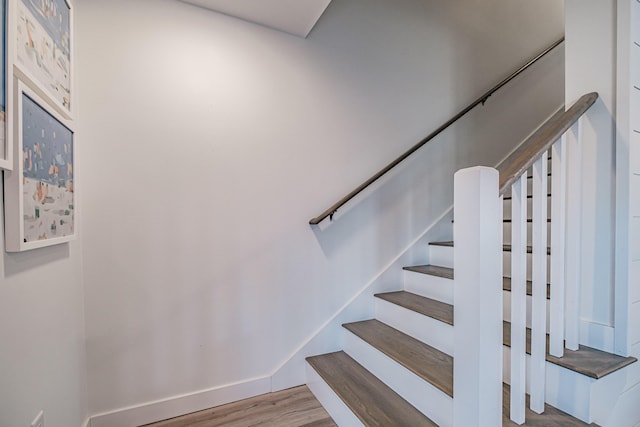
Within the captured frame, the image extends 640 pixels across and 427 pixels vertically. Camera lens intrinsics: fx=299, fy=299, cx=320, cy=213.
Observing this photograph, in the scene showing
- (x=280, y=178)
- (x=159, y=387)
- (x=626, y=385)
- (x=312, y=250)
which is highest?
(x=280, y=178)

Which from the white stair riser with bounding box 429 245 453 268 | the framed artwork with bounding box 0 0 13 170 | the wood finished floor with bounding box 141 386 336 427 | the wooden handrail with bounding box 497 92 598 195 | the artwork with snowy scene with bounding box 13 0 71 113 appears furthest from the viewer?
the white stair riser with bounding box 429 245 453 268

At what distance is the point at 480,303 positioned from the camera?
0.93 metres

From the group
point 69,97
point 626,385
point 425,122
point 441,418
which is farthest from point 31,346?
point 425,122

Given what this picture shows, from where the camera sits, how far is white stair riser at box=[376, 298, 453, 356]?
5.12ft

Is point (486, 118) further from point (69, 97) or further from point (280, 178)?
point (69, 97)

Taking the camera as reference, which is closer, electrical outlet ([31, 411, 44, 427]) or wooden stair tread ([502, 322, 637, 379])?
electrical outlet ([31, 411, 44, 427])

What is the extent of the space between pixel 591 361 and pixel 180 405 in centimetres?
191

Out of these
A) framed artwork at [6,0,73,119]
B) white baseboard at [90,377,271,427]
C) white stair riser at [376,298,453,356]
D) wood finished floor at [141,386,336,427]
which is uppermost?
framed artwork at [6,0,73,119]

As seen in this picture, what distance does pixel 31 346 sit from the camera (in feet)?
3.11

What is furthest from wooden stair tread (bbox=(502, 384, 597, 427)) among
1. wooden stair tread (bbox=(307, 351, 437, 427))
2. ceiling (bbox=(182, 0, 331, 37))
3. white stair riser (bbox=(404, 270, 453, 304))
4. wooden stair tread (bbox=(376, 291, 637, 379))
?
ceiling (bbox=(182, 0, 331, 37))

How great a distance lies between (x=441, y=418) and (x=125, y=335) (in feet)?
5.10

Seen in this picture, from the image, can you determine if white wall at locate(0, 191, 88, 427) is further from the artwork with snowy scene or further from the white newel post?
the white newel post

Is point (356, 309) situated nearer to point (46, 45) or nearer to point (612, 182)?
point (612, 182)

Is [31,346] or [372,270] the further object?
[372,270]
